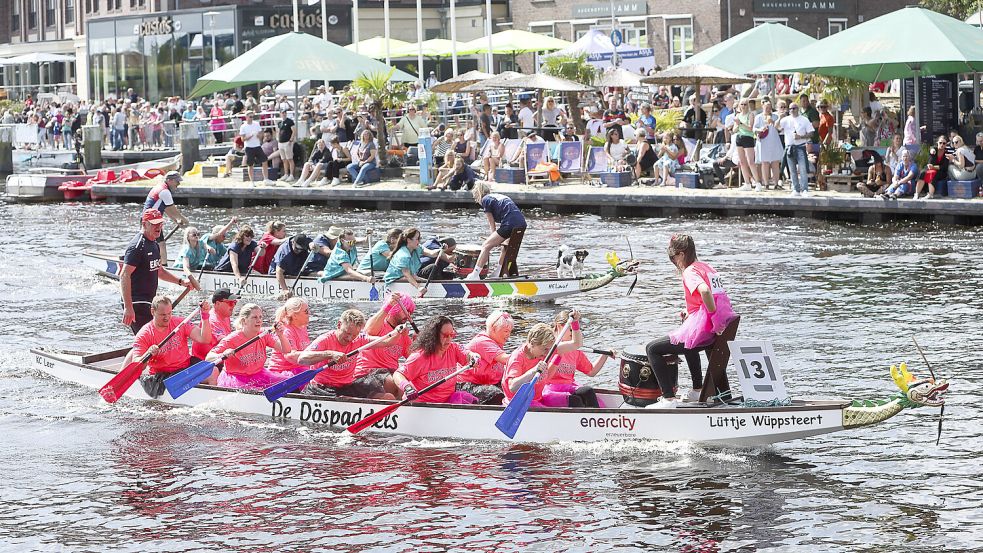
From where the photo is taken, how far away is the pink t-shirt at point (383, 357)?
1497 cm

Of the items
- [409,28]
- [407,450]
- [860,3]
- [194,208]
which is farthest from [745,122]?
[409,28]

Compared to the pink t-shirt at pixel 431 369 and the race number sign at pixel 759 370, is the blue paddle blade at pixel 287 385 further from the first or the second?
the race number sign at pixel 759 370

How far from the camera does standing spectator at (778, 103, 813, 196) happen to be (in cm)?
2969

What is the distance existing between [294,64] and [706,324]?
2629 centimetres

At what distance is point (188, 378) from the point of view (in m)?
15.4

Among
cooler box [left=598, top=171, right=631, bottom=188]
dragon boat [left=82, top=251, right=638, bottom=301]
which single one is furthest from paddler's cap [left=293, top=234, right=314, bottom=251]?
cooler box [left=598, top=171, right=631, bottom=188]

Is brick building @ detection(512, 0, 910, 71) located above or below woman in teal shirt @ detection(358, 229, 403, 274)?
above

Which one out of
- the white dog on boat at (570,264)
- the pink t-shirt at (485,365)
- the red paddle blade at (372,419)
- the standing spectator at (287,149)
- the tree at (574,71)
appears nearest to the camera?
the red paddle blade at (372,419)

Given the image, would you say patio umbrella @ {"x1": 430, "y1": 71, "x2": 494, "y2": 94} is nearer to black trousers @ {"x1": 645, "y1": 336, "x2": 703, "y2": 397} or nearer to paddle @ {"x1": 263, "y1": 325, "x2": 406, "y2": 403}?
paddle @ {"x1": 263, "y1": 325, "x2": 406, "y2": 403}

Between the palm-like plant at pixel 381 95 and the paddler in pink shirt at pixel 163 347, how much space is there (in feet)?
75.8

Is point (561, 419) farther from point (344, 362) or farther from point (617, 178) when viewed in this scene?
point (617, 178)

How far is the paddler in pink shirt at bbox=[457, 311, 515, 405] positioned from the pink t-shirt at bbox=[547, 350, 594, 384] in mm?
586

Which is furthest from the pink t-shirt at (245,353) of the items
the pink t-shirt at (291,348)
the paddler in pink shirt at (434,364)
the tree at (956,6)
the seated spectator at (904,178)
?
the tree at (956,6)

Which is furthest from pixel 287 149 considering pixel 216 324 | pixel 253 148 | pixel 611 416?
pixel 611 416
